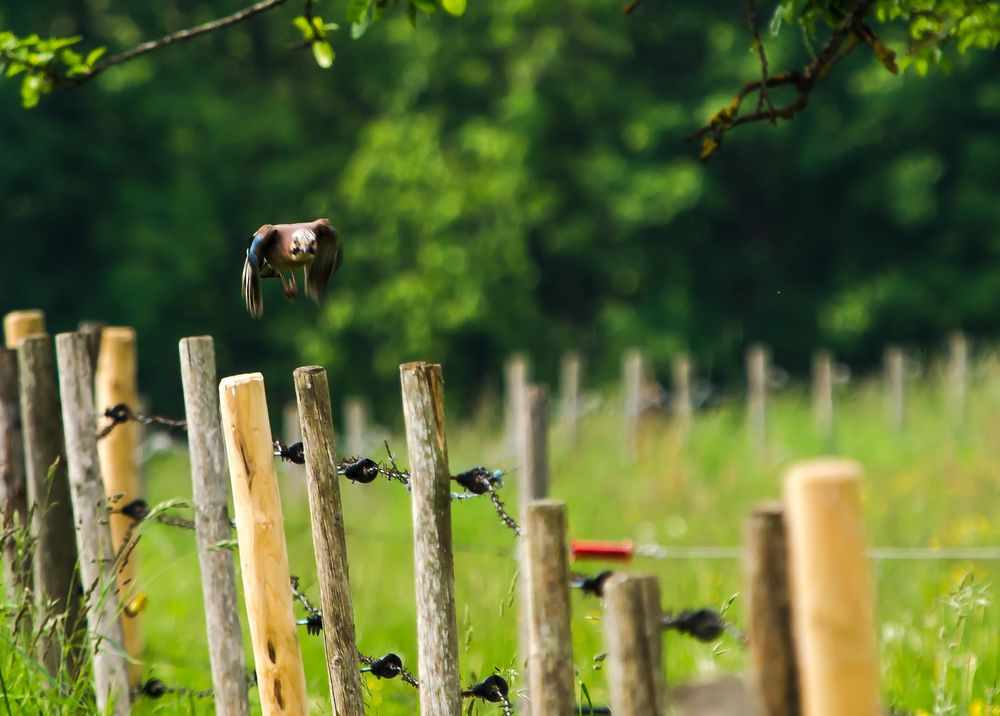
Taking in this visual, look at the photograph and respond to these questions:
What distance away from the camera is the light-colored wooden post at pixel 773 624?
6.01 ft

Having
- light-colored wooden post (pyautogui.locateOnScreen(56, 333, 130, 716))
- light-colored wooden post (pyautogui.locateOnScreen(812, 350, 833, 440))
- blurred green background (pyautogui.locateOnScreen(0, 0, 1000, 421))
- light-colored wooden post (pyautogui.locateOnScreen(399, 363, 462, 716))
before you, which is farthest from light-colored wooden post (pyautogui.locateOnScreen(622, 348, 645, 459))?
light-colored wooden post (pyautogui.locateOnScreen(399, 363, 462, 716))

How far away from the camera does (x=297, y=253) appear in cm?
331

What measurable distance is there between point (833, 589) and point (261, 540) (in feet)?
4.77

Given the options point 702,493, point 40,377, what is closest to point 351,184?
point 702,493

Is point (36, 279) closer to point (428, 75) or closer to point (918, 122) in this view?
point (428, 75)

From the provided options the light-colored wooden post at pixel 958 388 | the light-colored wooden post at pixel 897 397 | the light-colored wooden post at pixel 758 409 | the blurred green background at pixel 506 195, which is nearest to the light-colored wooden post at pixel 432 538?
the light-colored wooden post at pixel 758 409

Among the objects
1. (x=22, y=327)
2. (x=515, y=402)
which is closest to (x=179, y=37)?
(x=22, y=327)

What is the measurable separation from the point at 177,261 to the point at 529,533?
2112 centimetres

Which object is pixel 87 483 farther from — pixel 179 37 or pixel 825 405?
pixel 825 405

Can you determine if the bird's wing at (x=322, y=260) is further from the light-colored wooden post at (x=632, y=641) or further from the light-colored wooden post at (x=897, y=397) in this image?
the light-colored wooden post at (x=897, y=397)

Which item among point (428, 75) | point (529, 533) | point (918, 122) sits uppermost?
point (428, 75)

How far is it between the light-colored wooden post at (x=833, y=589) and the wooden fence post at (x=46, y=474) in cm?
247

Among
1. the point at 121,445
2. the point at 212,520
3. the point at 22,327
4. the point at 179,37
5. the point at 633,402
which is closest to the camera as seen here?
the point at 212,520

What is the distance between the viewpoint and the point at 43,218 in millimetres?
22797
